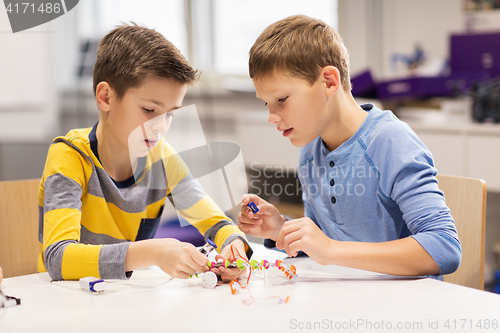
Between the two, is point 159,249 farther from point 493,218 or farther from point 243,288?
point 493,218

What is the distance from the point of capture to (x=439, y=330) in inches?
20.0

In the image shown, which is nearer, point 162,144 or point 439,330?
point 439,330

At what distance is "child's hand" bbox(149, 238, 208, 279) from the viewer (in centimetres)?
66

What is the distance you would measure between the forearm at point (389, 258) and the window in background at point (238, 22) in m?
1.86

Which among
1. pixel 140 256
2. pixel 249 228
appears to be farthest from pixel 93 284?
pixel 249 228

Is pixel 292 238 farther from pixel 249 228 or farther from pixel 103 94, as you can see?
pixel 103 94

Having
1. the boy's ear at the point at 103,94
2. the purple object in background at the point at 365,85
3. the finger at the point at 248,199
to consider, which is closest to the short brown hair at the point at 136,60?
the boy's ear at the point at 103,94

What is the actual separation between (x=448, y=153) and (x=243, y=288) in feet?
5.09

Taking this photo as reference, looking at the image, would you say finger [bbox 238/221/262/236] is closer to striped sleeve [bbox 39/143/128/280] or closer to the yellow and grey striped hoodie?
the yellow and grey striped hoodie

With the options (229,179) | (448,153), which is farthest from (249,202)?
(448,153)

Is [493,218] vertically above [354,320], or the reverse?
[354,320]

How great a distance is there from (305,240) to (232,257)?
0.15 m

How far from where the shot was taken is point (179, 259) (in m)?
0.66

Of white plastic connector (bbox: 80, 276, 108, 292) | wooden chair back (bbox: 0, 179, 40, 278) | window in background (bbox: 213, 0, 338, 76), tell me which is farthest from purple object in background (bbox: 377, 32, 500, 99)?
white plastic connector (bbox: 80, 276, 108, 292)
